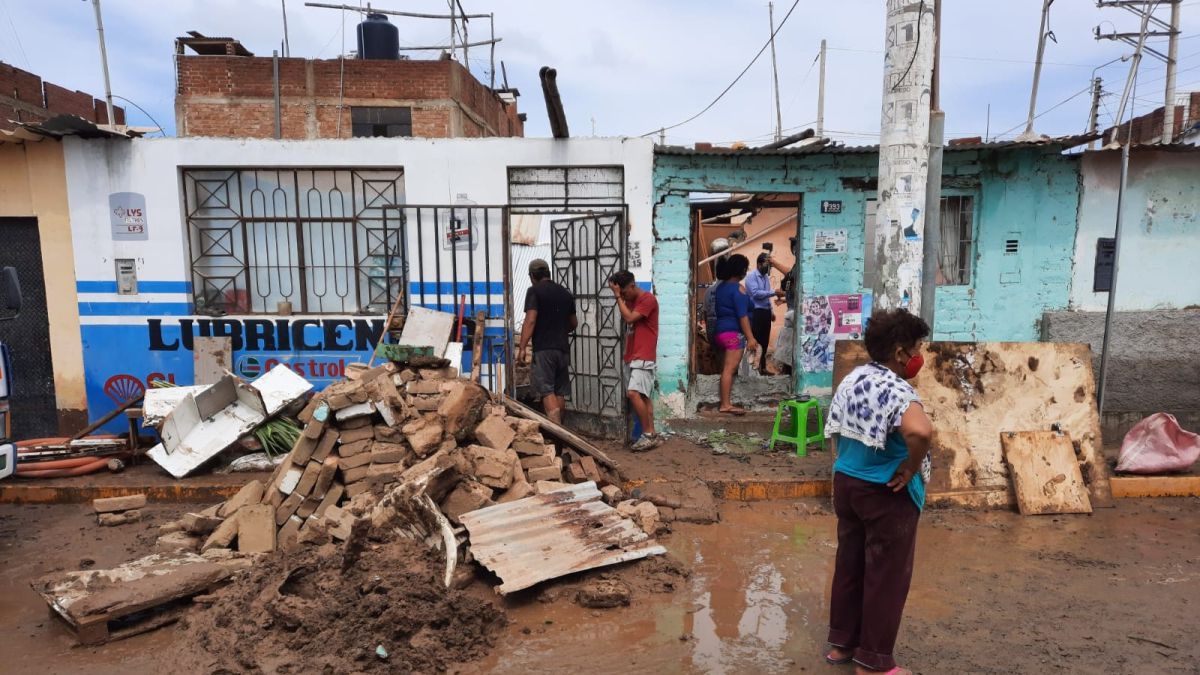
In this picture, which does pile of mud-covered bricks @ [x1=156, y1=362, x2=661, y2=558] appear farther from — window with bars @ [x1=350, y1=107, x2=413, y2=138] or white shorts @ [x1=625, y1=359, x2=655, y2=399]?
window with bars @ [x1=350, y1=107, x2=413, y2=138]

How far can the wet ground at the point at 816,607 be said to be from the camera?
10.9ft

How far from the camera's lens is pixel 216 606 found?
3.69 metres

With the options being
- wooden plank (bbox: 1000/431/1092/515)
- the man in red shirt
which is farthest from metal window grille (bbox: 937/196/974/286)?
the man in red shirt

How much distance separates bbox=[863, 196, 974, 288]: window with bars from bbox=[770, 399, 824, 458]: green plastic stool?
1.98m

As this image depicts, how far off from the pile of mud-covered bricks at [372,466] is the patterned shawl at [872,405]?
2262 mm

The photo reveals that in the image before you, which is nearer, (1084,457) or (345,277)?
(1084,457)

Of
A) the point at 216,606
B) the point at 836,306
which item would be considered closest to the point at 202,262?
the point at 216,606

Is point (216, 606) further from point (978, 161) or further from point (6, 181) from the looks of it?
point (978, 161)

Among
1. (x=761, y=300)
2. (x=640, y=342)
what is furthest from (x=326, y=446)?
(x=761, y=300)

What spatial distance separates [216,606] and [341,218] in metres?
5.03

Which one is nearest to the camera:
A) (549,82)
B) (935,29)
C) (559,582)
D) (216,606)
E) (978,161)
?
(216,606)

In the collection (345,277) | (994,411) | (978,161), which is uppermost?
(978,161)

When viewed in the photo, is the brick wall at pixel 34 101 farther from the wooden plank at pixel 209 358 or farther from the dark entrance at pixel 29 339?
the wooden plank at pixel 209 358

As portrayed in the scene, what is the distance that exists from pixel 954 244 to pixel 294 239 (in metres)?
8.00
